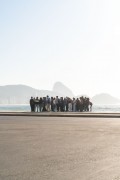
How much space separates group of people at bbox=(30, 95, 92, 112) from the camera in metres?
51.7

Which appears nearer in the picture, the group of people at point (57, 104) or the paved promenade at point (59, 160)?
the paved promenade at point (59, 160)

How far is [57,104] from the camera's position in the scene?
52281mm

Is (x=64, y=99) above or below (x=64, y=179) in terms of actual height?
above

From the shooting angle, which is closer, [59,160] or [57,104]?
[59,160]

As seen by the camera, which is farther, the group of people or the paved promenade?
the group of people

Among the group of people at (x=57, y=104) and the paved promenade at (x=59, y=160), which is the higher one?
the group of people at (x=57, y=104)

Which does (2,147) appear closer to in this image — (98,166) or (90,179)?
(98,166)

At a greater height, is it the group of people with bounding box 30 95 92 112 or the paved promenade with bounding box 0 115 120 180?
the group of people with bounding box 30 95 92 112

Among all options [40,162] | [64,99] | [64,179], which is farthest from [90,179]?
[64,99]

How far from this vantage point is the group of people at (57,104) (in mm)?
51688

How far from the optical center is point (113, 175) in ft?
27.1

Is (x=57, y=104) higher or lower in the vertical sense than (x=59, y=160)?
higher

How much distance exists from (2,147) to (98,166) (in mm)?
4476

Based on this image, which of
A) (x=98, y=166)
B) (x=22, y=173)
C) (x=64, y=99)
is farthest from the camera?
(x=64, y=99)
